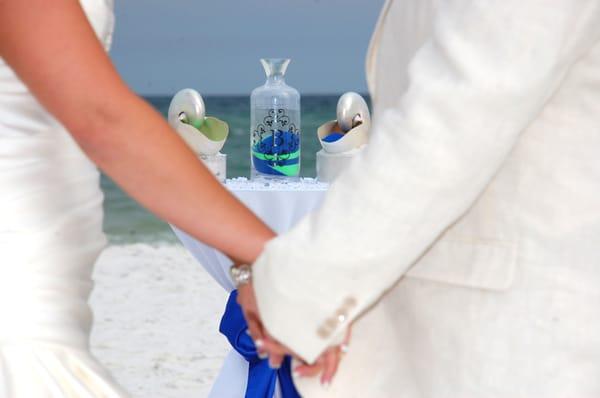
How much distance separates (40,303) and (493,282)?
567 mm

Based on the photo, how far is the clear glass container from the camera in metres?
3.08

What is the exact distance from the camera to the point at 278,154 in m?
3.09

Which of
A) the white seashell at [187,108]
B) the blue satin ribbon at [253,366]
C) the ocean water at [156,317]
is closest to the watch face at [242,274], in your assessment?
the blue satin ribbon at [253,366]

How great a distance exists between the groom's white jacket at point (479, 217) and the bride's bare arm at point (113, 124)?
10 centimetres

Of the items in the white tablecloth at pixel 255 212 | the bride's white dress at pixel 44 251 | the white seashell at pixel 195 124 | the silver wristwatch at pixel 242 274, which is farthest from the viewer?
the white seashell at pixel 195 124

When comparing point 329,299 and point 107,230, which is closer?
point 329,299

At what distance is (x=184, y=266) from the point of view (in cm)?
731

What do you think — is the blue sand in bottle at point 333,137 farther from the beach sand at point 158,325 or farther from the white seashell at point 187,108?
the beach sand at point 158,325

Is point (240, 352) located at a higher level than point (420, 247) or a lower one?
lower

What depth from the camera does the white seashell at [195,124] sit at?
2980mm

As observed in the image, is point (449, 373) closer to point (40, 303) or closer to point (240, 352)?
point (40, 303)

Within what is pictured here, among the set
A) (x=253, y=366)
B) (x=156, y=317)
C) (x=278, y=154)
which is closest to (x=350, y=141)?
(x=278, y=154)

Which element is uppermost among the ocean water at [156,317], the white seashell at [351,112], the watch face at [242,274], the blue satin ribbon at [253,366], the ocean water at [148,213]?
the watch face at [242,274]

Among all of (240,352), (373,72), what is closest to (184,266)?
(240,352)
